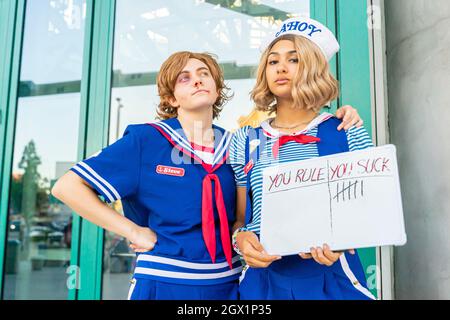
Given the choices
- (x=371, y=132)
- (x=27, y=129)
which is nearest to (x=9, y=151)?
(x=27, y=129)

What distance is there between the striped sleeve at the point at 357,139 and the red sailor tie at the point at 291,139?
9cm

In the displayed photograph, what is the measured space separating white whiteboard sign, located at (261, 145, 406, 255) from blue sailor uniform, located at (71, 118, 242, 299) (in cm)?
24

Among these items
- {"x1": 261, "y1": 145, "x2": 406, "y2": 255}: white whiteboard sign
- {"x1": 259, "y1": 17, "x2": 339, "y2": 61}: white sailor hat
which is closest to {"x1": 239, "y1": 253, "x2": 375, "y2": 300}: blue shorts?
{"x1": 261, "y1": 145, "x2": 406, "y2": 255}: white whiteboard sign

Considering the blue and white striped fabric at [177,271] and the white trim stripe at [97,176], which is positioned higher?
the white trim stripe at [97,176]

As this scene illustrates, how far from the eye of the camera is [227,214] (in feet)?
4.37

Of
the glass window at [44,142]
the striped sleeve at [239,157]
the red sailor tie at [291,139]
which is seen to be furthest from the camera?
the glass window at [44,142]

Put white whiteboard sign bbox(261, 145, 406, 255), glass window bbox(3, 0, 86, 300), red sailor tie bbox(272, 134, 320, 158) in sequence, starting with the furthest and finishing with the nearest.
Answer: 1. glass window bbox(3, 0, 86, 300)
2. red sailor tie bbox(272, 134, 320, 158)
3. white whiteboard sign bbox(261, 145, 406, 255)

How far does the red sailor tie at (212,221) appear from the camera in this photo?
49.6 inches

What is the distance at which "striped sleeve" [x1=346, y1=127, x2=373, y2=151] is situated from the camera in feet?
3.89

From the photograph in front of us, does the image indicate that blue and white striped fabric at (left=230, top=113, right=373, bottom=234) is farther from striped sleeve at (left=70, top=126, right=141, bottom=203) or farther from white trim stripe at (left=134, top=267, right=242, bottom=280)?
striped sleeve at (left=70, top=126, right=141, bottom=203)

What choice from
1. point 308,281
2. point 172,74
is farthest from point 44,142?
point 308,281

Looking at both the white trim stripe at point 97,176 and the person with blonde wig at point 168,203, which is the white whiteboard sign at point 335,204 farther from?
the white trim stripe at point 97,176

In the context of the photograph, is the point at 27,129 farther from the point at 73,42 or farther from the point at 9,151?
the point at 73,42

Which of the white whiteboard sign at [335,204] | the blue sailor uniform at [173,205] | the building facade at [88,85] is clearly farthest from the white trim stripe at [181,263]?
the building facade at [88,85]
